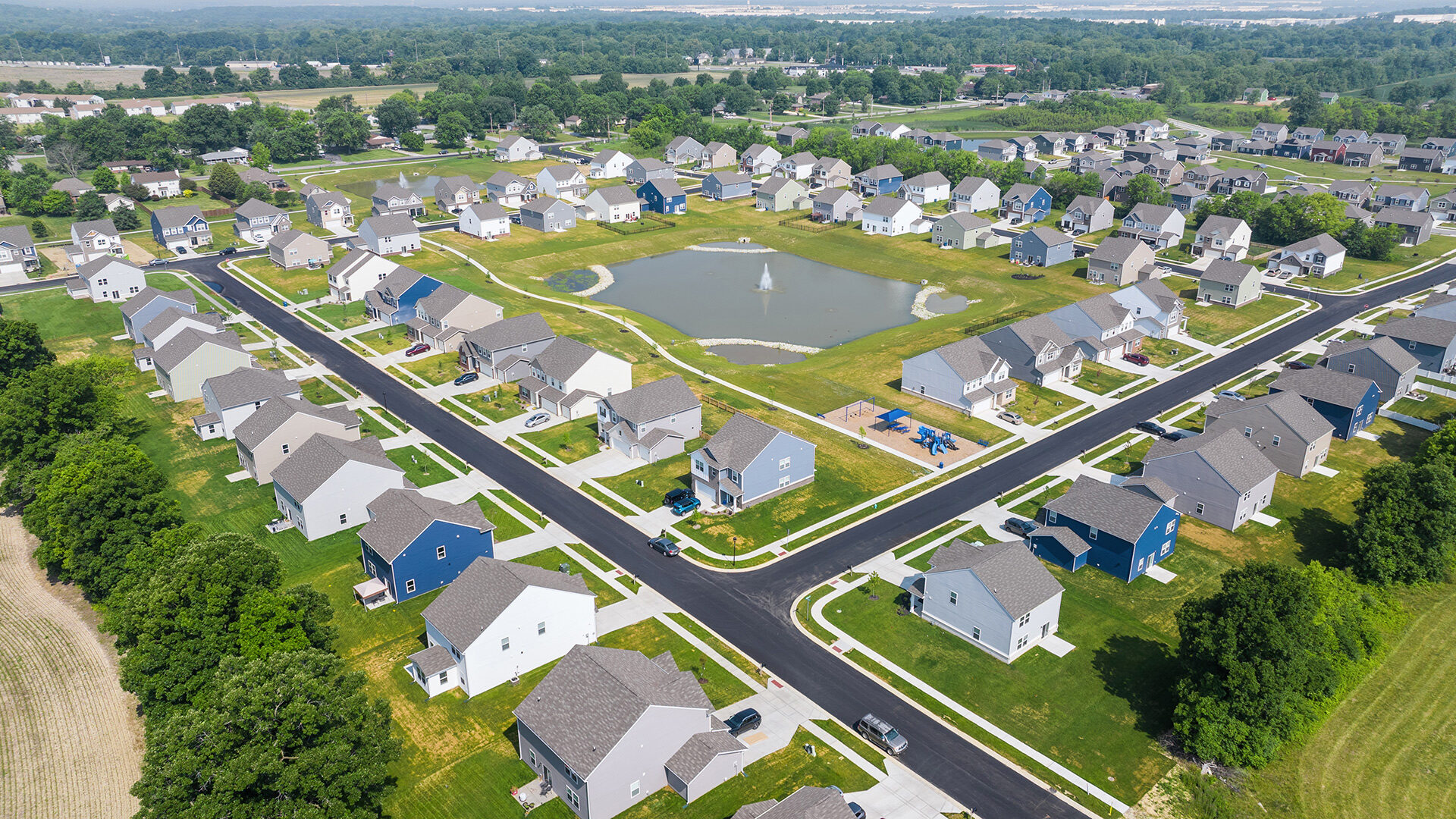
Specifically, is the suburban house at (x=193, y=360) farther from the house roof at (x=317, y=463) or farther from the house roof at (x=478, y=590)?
the house roof at (x=478, y=590)

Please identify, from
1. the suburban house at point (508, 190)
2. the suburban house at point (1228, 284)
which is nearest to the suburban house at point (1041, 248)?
the suburban house at point (1228, 284)

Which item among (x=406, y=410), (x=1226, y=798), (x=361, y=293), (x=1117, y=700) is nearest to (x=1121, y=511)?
(x=1117, y=700)

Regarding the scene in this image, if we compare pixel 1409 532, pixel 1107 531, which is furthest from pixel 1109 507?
pixel 1409 532

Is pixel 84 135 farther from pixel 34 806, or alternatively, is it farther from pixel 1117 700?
pixel 1117 700

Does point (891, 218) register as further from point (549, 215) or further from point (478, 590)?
point (478, 590)

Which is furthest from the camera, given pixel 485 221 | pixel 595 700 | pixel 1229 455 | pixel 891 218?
pixel 891 218

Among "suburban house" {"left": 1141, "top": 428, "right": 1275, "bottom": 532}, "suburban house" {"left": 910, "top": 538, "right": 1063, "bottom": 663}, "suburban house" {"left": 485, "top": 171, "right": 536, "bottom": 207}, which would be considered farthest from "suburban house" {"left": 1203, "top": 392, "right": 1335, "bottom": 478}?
"suburban house" {"left": 485, "top": 171, "right": 536, "bottom": 207}
